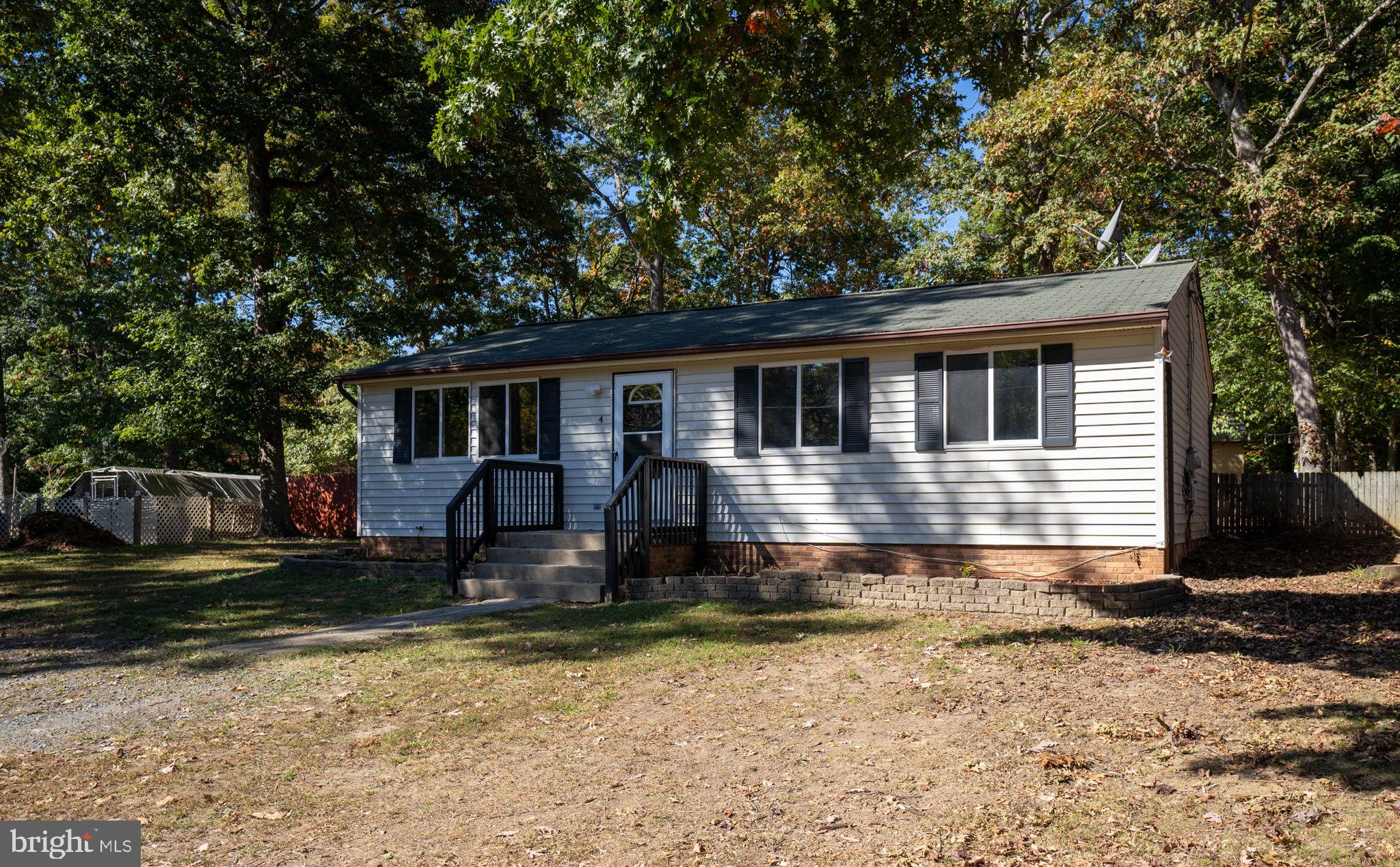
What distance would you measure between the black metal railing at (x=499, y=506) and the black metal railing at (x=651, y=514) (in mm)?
1847

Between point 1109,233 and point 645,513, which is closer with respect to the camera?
point 645,513

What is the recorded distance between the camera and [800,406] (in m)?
12.2

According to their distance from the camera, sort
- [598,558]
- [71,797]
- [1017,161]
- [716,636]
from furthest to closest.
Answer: [1017,161], [598,558], [716,636], [71,797]

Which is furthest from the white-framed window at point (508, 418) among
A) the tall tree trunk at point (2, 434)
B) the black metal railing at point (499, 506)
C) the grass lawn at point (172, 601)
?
the tall tree trunk at point (2, 434)

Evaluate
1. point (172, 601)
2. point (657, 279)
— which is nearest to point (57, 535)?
point (172, 601)

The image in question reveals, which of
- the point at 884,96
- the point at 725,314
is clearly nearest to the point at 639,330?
the point at 725,314

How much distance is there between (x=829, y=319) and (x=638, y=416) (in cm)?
293

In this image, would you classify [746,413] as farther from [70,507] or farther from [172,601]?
[70,507]

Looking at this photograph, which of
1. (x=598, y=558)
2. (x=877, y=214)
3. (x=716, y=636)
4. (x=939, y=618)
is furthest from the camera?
(x=877, y=214)

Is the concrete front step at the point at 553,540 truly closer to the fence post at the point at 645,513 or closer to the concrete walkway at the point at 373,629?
the fence post at the point at 645,513

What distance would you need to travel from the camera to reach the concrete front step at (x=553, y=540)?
1191cm

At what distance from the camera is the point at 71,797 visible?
15.3ft

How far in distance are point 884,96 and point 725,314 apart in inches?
220

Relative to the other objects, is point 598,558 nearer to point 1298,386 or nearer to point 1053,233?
point 1053,233
